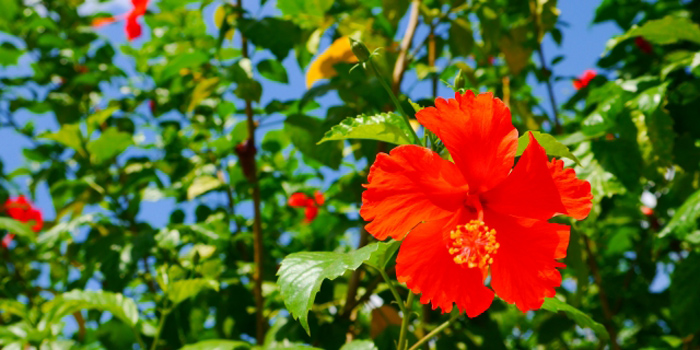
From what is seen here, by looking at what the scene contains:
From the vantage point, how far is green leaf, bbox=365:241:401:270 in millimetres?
883

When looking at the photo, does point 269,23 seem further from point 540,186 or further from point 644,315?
point 644,315

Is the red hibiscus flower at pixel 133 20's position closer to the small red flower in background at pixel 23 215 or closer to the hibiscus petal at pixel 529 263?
the small red flower in background at pixel 23 215

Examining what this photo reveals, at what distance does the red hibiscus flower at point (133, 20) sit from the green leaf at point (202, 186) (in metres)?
0.89

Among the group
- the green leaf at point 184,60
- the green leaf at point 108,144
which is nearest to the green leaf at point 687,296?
the green leaf at point 184,60

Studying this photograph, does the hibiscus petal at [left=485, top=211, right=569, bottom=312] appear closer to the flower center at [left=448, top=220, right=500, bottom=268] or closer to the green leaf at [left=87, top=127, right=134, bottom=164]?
the flower center at [left=448, top=220, right=500, bottom=268]

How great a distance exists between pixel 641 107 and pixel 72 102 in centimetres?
246

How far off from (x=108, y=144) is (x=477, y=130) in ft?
5.57

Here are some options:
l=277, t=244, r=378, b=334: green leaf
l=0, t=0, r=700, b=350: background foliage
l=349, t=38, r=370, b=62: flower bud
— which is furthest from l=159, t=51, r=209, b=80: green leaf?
l=277, t=244, r=378, b=334: green leaf

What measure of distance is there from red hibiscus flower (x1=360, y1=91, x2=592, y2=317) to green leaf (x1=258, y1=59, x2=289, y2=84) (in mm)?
1117

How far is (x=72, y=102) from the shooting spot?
112 inches

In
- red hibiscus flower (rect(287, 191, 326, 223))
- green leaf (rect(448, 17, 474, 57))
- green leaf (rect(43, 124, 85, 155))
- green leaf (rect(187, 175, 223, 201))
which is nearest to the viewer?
green leaf (rect(448, 17, 474, 57))

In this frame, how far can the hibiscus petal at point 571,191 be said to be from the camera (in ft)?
2.80

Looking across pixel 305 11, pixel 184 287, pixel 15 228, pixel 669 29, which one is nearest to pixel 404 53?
pixel 305 11

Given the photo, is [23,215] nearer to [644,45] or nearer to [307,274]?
[307,274]
